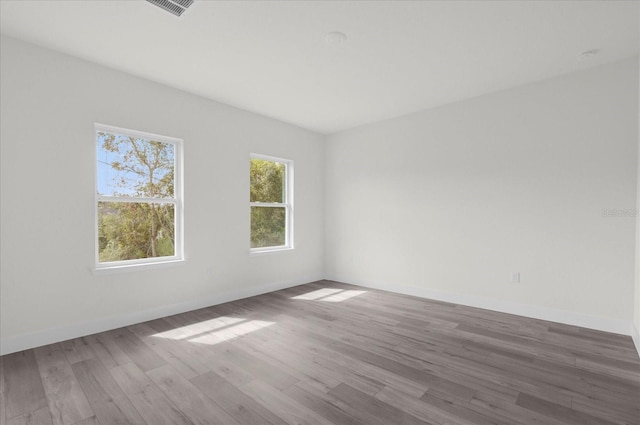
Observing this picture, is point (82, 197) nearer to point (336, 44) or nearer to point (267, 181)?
point (267, 181)

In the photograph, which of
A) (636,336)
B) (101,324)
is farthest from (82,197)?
(636,336)

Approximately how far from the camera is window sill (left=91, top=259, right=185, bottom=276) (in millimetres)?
3223

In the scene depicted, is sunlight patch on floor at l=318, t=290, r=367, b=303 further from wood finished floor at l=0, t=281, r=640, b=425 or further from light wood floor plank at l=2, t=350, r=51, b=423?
light wood floor plank at l=2, t=350, r=51, b=423

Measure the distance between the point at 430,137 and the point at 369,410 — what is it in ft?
12.4

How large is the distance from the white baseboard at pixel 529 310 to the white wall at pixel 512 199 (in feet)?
0.04

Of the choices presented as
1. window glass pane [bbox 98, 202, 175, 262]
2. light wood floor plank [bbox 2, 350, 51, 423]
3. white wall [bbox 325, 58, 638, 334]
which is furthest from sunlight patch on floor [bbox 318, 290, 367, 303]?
light wood floor plank [bbox 2, 350, 51, 423]

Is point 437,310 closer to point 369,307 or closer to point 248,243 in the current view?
point 369,307

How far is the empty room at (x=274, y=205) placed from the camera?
2248 millimetres

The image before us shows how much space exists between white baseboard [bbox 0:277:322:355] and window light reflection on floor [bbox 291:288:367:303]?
2.71ft

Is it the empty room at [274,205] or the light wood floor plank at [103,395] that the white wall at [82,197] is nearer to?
the empty room at [274,205]

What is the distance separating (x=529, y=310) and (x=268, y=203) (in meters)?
3.81

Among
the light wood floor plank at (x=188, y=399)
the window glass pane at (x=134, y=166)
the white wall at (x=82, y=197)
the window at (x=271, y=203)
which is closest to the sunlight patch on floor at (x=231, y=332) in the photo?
the light wood floor plank at (x=188, y=399)

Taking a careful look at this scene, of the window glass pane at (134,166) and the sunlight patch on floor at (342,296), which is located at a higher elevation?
the window glass pane at (134,166)

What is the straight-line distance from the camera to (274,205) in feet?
16.8
